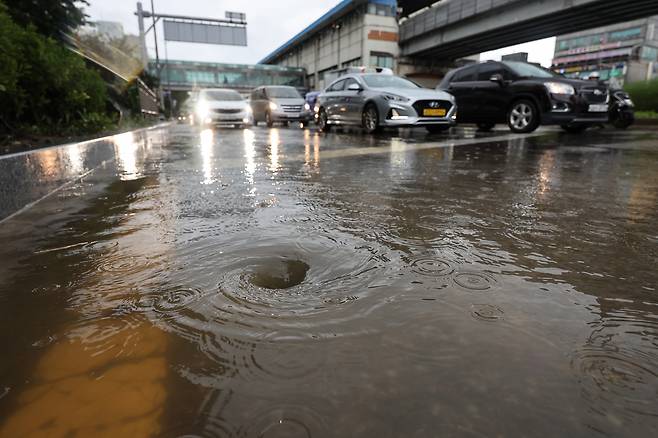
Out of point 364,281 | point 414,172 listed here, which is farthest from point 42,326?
point 414,172

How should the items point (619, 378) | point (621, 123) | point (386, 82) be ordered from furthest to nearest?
point (621, 123) → point (386, 82) → point (619, 378)

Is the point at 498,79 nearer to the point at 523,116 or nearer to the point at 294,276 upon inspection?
the point at 523,116

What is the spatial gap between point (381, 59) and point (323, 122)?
34.3 m

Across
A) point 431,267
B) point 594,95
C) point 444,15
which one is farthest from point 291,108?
point 444,15

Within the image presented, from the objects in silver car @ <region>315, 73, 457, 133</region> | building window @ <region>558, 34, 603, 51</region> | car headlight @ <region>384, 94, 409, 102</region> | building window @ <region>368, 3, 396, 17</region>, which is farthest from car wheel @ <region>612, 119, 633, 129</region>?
building window @ <region>558, 34, 603, 51</region>

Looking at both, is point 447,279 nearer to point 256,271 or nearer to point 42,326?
point 256,271

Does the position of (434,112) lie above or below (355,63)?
below

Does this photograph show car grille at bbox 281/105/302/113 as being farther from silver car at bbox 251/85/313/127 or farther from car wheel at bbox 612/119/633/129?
car wheel at bbox 612/119/633/129

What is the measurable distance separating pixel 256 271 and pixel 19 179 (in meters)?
2.23

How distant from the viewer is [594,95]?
28.2 feet

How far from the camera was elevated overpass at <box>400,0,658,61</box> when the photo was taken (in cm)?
2600

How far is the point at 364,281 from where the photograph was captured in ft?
5.08

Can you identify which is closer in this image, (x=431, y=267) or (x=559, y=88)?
(x=431, y=267)

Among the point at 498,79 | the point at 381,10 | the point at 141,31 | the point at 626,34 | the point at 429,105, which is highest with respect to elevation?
the point at 626,34
